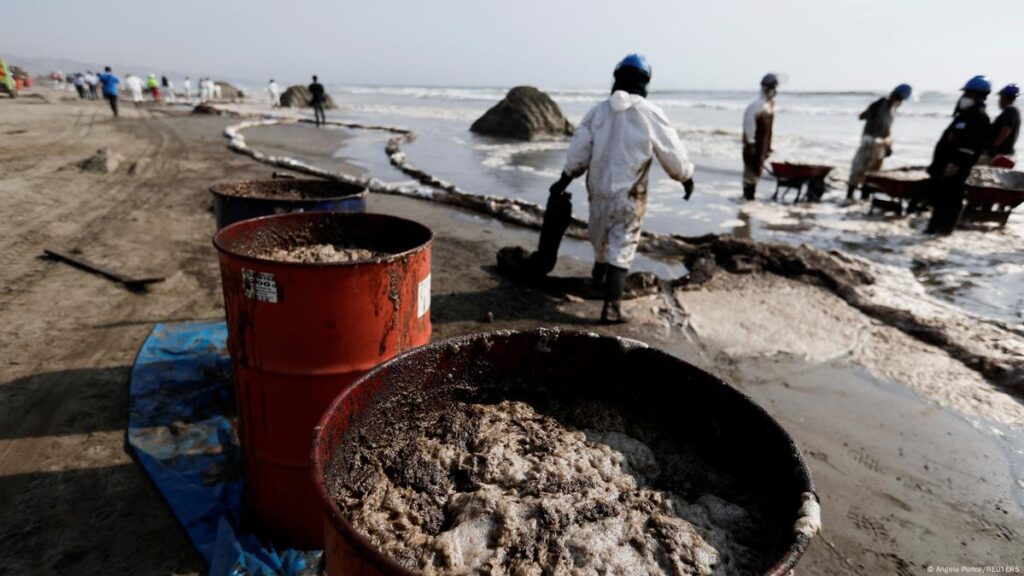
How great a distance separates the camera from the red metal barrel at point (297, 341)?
7.06ft

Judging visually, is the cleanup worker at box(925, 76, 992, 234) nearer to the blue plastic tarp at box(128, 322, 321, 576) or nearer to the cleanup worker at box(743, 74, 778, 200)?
the cleanup worker at box(743, 74, 778, 200)

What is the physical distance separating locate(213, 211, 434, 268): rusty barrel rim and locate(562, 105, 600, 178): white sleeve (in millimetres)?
2273

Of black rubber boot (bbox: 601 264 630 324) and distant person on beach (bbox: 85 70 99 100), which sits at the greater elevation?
distant person on beach (bbox: 85 70 99 100)

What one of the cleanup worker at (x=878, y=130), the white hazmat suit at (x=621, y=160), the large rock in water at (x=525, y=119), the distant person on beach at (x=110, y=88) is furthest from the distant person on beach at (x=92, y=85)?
the cleanup worker at (x=878, y=130)

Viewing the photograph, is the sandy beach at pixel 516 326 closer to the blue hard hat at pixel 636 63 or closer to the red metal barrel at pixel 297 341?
the red metal barrel at pixel 297 341

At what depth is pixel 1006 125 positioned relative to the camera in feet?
29.4

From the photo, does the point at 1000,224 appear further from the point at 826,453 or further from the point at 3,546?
the point at 3,546

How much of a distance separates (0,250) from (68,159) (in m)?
6.50

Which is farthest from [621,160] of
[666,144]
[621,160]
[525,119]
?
[525,119]

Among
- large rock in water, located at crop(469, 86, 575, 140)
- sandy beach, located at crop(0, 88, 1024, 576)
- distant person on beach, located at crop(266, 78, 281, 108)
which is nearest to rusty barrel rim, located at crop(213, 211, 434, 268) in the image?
sandy beach, located at crop(0, 88, 1024, 576)

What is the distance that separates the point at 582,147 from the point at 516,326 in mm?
1737

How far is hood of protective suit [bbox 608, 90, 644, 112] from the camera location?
4449 mm

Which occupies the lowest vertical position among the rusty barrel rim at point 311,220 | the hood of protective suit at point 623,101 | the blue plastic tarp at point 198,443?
the blue plastic tarp at point 198,443

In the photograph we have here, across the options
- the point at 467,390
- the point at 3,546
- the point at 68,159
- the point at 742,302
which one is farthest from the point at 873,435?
the point at 68,159
